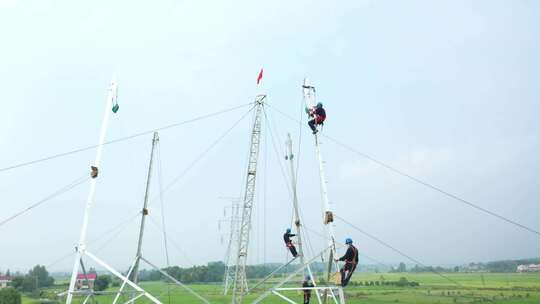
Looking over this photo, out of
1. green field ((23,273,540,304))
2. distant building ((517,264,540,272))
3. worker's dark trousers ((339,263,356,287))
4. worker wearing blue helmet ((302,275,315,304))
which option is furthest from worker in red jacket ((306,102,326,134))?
distant building ((517,264,540,272))

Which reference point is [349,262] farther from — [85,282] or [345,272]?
[85,282]

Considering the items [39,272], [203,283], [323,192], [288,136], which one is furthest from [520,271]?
[323,192]

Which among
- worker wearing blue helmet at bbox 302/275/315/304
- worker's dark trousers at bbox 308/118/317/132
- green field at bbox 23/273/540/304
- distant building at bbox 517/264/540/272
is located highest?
distant building at bbox 517/264/540/272

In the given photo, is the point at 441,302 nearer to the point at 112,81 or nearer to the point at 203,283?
the point at 112,81

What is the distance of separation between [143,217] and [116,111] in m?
5.32

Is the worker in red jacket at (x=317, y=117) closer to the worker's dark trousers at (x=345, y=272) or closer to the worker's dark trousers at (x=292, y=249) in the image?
the worker's dark trousers at (x=345, y=272)

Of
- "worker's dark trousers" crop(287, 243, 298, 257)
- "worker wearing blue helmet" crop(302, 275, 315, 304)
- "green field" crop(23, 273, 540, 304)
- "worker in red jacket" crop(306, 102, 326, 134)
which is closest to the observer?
"worker in red jacket" crop(306, 102, 326, 134)

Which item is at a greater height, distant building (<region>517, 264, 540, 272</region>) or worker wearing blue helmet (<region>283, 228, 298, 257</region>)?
distant building (<region>517, 264, 540, 272</region>)

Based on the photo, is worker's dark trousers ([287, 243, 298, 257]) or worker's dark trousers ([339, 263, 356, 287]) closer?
worker's dark trousers ([339, 263, 356, 287])

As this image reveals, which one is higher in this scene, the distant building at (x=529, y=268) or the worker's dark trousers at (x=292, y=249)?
the distant building at (x=529, y=268)

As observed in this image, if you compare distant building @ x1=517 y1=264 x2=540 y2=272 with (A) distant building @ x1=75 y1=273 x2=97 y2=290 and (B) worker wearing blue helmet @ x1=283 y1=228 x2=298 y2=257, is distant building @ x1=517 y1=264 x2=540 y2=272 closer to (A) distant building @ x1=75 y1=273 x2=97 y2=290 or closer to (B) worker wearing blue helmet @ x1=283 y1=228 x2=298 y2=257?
(A) distant building @ x1=75 y1=273 x2=97 y2=290

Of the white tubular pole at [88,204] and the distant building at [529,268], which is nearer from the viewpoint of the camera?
the white tubular pole at [88,204]

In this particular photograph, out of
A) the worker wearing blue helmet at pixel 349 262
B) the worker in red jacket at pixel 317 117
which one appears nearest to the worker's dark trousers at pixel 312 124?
the worker in red jacket at pixel 317 117

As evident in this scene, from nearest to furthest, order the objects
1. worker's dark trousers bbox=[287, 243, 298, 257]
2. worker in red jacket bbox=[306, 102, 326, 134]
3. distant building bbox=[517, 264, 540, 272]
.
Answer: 1. worker in red jacket bbox=[306, 102, 326, 134]
2. worker's dark trousers bbox=[287, 243, 298, 257]
3. distant building bbox=[517, 264, 540, 272]
